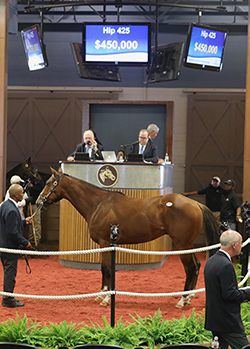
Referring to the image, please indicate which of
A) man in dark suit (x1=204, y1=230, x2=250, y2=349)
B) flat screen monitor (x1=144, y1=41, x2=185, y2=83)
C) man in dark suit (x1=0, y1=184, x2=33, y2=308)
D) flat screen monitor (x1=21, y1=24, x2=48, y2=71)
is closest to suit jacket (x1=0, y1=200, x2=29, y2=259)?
man in dark suit (x1=0, y1=184, x2=33, y2=308)

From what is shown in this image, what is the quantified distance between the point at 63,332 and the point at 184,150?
8471 millimetres

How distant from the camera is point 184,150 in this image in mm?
12047

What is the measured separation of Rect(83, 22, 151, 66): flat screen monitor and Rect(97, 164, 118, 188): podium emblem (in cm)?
253

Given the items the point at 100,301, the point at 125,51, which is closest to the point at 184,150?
the point at 125,51

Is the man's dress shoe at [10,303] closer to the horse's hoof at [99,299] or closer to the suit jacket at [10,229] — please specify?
the suit jacket at [10,229]

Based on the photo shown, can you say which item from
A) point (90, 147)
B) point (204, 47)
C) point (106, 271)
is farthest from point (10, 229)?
point (204, 47)

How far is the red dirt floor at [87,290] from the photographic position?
16.7ft

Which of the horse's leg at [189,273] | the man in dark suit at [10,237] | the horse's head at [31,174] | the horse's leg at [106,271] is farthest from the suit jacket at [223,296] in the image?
the horse's head at [31,174]

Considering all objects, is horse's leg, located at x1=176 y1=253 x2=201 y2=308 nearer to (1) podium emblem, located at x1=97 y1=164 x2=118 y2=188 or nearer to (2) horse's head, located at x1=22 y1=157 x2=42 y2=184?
(1) podium emblem, located at x1=97 y1=164 x2=118 y2=188

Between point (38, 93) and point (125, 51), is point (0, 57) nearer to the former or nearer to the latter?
point (125, 51)

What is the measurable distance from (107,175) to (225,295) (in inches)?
173

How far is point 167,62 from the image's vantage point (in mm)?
10477

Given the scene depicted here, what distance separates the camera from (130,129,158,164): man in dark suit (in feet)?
24.9

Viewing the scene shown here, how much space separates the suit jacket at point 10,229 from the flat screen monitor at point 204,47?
519cm
